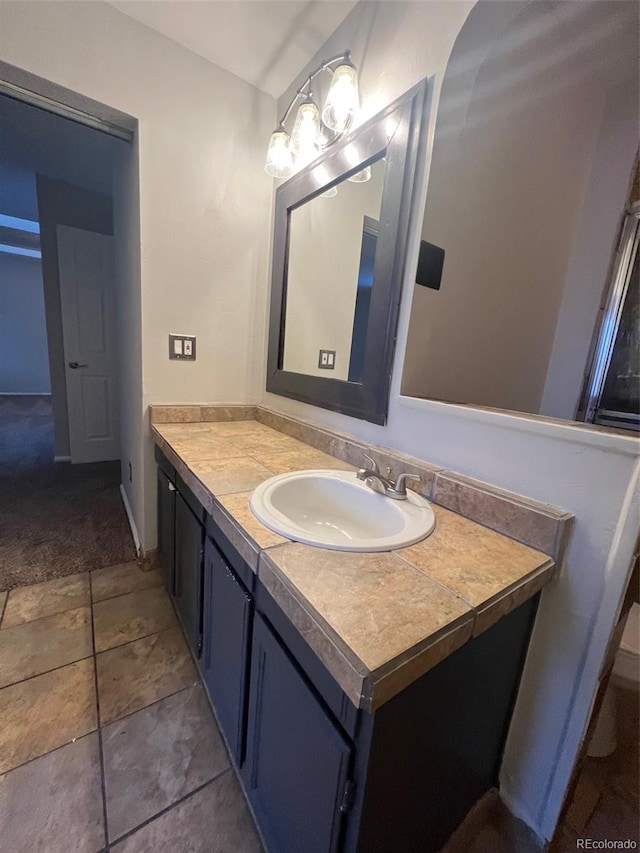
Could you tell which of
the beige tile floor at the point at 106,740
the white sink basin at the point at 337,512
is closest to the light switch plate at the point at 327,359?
the white sink basin at the point at 337,512

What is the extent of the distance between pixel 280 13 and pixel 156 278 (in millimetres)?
1050

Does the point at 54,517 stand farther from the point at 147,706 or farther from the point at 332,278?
the point at 332,278

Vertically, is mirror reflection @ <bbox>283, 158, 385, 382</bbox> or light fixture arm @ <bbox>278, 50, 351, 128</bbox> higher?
light fixture arm @ <bbox>278, 50, 351, 128</bbox>

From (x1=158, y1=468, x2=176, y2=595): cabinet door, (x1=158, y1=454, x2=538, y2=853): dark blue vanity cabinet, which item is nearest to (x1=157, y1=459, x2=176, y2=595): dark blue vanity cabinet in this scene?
(x1=158, y1=468, x2=176, y2=595): cabinet door

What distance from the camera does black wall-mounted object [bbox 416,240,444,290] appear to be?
102 centimetres

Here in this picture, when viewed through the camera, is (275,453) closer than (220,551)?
No

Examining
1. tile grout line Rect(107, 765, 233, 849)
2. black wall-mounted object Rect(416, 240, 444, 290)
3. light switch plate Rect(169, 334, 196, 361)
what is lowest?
tile grout line Rect(107, 765, 233, 849)

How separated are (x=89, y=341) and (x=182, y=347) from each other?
1.98 m

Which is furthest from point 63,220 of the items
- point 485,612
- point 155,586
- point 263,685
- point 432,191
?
point 485,612

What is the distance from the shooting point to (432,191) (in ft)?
3.24

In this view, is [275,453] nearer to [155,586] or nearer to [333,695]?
[333,695]

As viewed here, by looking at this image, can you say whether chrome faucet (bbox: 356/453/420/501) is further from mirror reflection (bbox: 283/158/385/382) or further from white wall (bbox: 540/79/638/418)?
white wall (bbox: 540/79/638/418)

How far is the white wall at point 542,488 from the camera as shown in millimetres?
681

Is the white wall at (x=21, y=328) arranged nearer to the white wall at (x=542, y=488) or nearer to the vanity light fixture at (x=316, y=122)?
the vanity light fixture at (x=316, y=122)
